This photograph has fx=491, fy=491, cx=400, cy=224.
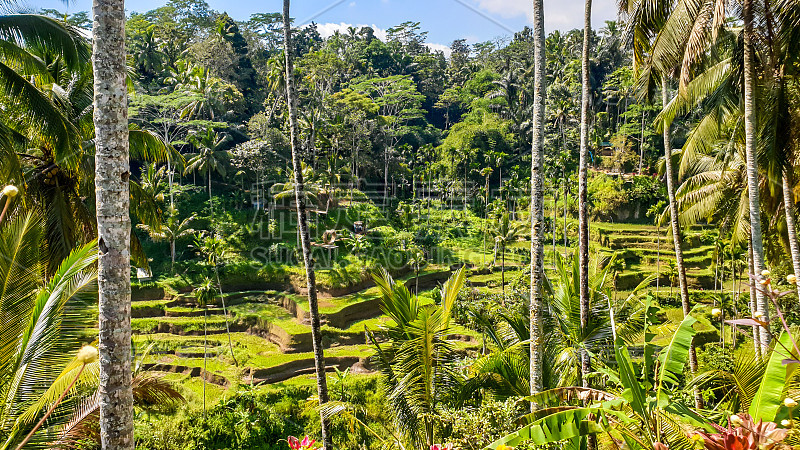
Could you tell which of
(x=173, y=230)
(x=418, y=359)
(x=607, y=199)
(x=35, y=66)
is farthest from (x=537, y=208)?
(x=607, y=199)

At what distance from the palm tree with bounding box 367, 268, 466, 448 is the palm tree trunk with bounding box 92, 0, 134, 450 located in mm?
2949

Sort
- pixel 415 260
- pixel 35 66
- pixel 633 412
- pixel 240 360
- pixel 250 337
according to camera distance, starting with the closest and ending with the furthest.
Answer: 1. pixel 633 412
2. pixel 35 66
3. pixel 240 360
4. pixel 250 337
5. pixel 415 260

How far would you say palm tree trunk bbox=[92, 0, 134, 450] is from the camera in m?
3.00

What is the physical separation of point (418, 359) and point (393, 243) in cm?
2281

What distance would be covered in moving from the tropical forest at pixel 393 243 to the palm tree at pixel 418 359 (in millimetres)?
35

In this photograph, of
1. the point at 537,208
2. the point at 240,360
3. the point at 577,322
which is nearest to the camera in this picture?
the point at 537,208

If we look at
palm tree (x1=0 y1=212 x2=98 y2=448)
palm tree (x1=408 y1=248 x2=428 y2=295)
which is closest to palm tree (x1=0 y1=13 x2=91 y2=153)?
palm tree (x1=0 y1=212 x2=98 y2=448)

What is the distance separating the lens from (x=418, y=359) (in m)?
5.56

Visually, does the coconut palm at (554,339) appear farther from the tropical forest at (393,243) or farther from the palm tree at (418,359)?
the palm tree at (418,359)

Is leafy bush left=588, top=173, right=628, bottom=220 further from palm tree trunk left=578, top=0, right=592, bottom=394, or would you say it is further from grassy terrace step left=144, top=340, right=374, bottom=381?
palm tree trunk left=578, top=0, right=592, bottom=394

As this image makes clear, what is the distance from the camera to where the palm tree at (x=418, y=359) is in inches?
216

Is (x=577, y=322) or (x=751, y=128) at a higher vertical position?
(x=751, y=128)

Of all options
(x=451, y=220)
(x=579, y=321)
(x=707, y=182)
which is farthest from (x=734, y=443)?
(x=451, y=220)

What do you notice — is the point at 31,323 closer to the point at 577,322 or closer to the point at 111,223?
the point at 111,223
